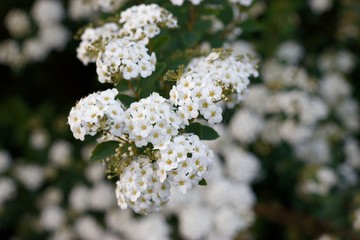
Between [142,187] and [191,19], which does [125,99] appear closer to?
[142,187]

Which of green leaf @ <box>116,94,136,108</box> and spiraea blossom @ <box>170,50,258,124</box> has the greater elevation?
spiraea blossom @ <box>170,50,258,124</box>

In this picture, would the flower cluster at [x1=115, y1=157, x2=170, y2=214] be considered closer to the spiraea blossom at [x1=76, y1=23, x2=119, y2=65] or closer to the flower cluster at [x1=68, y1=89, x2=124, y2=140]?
the flower cluster at [x1=68, y1=89, x2=124, y2=140]

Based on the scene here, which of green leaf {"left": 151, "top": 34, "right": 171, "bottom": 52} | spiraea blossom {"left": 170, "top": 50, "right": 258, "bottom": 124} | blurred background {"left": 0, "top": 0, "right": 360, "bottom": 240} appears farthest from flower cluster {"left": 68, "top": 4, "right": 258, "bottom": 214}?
blurred background {"left": 0, "top": 0, "right": 360, "bottom": 240}

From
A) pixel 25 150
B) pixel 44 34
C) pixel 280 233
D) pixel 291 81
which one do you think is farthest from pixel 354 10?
pixel 25 150

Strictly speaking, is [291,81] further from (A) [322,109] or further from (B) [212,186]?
A: (B) [212,186]

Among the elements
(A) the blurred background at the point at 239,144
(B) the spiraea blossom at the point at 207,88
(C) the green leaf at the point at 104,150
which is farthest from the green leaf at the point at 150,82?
(A) the blurred background at the point at 239,144

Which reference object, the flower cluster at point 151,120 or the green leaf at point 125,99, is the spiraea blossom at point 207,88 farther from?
the green leaf at point 125,99

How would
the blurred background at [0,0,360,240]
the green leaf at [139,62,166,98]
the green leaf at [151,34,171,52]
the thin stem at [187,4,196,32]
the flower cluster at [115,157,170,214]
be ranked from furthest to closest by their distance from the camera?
1. the blurred background at [0,0,360,240]
2. the thin stem at [187,4,196,32]
3. the green leaf at [151,34,171,52]
4. the green leaf at [139,62,166,98]
5. the flower cluster at [115,157,170,214]
